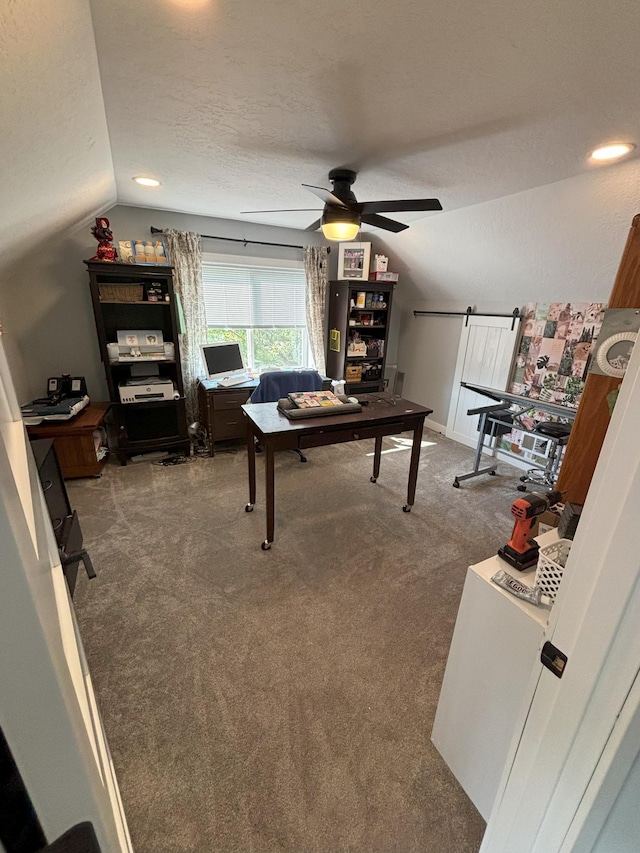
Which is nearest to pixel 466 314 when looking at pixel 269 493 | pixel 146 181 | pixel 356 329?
pixel 356 329

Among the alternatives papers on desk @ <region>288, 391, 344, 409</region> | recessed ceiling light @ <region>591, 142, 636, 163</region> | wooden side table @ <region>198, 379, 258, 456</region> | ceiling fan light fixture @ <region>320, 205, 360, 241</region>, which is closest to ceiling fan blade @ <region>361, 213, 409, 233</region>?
ceiling fan light fixture @ <region>320, 205, 360, 241</region>

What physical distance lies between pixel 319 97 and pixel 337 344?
117 inches

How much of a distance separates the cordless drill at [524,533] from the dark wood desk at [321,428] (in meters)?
1.30

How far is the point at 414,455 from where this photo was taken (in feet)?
8.88

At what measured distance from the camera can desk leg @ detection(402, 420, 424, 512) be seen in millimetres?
2658

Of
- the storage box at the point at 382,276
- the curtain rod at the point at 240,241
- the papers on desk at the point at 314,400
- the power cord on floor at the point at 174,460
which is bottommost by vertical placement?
the power cord on floor at the point at 174,460

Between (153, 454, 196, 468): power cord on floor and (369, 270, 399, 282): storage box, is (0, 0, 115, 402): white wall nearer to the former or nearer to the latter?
(153, 454, 196, 468): power cord on floor

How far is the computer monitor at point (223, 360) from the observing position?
143 inches

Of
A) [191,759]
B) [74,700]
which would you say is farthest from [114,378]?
[74,700]

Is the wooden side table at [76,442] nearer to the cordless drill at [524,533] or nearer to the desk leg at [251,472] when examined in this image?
the desk leg at [251,472]

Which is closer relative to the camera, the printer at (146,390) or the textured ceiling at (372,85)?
the textured ceiling at (372,85)

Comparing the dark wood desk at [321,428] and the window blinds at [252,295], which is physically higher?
the window blinds at [252,295]

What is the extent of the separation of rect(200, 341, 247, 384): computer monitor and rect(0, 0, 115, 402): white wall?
3.75ft

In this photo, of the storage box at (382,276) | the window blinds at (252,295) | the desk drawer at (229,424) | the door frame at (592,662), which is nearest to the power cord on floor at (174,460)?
the desk drawer at (229,424)
